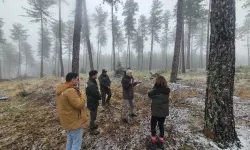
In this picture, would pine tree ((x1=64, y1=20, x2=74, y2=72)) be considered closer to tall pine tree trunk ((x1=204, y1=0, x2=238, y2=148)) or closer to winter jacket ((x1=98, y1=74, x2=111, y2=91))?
winter jacket ((x1=98, y1=74, x2=111, y2=91))

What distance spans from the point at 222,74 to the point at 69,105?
13.3 feet

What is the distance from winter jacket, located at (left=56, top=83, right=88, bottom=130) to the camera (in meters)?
3.51

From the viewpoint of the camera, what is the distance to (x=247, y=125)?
17.4 feet

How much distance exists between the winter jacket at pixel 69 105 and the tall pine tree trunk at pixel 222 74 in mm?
3645

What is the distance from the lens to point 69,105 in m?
3.58

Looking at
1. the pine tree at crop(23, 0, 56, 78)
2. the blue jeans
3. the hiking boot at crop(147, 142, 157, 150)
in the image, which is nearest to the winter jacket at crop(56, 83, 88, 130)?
the blue jeans

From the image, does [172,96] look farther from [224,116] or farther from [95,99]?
[95,99]

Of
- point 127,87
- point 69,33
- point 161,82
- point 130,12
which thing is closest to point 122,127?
point 127,87

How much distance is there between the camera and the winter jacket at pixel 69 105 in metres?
3.51

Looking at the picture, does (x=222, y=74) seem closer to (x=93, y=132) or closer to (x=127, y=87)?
(x=127, y=87)

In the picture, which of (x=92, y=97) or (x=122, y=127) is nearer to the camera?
(x=92, y=97)

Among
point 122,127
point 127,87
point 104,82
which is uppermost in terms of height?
point 104,82

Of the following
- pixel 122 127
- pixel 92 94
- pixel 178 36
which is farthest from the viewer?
pixel 178 36

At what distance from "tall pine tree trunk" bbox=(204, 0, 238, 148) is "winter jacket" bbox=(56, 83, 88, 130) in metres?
3.65
